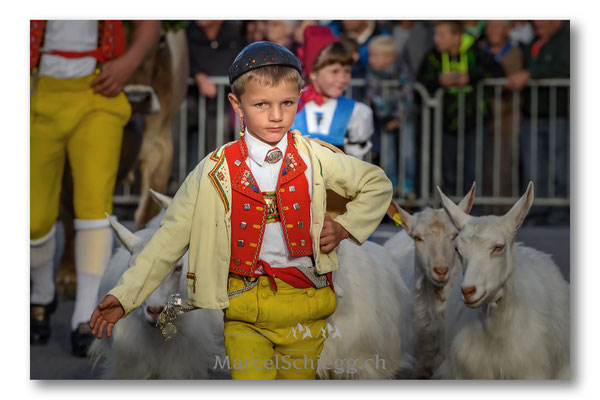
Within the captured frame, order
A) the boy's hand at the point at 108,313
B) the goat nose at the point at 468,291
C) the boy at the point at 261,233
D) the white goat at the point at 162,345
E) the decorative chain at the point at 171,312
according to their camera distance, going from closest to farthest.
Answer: the boy's hand at the point at 108,313 < the boy at the point at 261,233 < the decorative chain at the point at 171,312 < the goat nose at the point at 468,291 < the white goat at the point at 162,345

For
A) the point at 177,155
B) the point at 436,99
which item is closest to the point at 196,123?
the point at 177,155

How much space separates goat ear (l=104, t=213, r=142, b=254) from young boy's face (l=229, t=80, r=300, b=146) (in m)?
0.94

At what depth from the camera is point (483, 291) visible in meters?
3.74

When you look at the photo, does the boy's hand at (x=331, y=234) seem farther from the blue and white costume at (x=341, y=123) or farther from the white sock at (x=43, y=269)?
the white sock at (x=43, y=269)

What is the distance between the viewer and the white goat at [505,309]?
150 inches

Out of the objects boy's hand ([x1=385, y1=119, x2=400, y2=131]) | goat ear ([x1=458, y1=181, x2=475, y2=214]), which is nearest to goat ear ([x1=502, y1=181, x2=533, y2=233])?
goat ear ([x1=458, y1=181, x2=475, y2=214])

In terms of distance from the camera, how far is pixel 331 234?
11.0 ft

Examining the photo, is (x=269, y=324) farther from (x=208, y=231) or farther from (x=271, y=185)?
(x=271, y=185)

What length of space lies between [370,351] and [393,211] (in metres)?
0.66

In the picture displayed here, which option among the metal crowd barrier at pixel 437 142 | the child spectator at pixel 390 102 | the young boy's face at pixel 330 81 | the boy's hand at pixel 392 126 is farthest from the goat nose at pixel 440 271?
the young boy's face at pixel 330 81

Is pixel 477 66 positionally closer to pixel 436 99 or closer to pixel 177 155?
pixel 436 99

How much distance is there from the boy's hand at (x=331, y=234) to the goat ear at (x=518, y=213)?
94cm

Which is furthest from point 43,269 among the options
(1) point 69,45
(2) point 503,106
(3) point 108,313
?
(2) point 503,106

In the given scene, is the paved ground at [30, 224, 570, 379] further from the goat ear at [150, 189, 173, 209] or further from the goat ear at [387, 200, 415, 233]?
the goat ear at [150, 189, 173, 209]
